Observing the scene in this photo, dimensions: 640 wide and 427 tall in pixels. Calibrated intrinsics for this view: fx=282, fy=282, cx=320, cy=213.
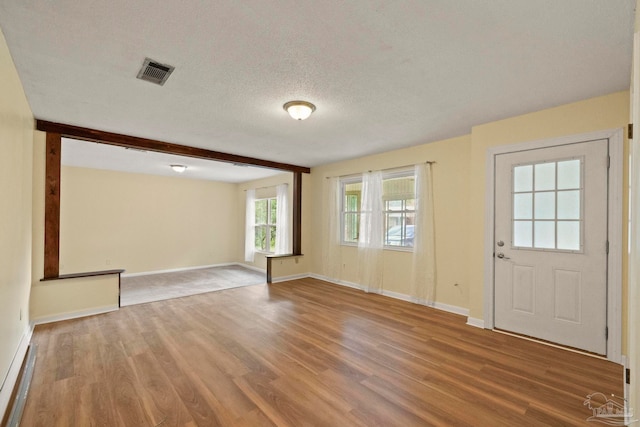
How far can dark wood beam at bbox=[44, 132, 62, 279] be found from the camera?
3426 mm

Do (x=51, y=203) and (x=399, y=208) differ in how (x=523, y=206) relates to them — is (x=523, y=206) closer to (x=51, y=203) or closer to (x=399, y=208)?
(x=399, y=208)

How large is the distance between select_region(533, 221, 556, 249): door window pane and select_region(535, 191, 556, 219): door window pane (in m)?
0.07

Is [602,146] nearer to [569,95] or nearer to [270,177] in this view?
[569,95]

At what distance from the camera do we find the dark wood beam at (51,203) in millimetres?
3426

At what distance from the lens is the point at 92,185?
6.23 metres

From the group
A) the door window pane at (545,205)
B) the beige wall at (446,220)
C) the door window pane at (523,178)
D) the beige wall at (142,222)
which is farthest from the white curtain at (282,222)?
the door window pane at (545,205)

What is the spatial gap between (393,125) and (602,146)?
6.54ft

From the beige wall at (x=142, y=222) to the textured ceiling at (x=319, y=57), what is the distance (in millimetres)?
3577

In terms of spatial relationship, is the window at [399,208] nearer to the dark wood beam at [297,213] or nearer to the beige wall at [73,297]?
the dark wood beam at [297,213]

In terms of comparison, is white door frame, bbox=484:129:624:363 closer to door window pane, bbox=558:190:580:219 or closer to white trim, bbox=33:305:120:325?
door window pane, bbox=558:190:580:219

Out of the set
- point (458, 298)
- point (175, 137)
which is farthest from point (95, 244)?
point (458, 298)

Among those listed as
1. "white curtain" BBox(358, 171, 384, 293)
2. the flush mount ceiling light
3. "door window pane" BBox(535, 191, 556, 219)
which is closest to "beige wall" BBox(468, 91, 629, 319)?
"door window pane" BBox(535, 191, 556, 219)

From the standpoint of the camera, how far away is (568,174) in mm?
2867

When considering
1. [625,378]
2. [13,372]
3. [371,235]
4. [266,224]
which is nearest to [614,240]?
[625,378]
